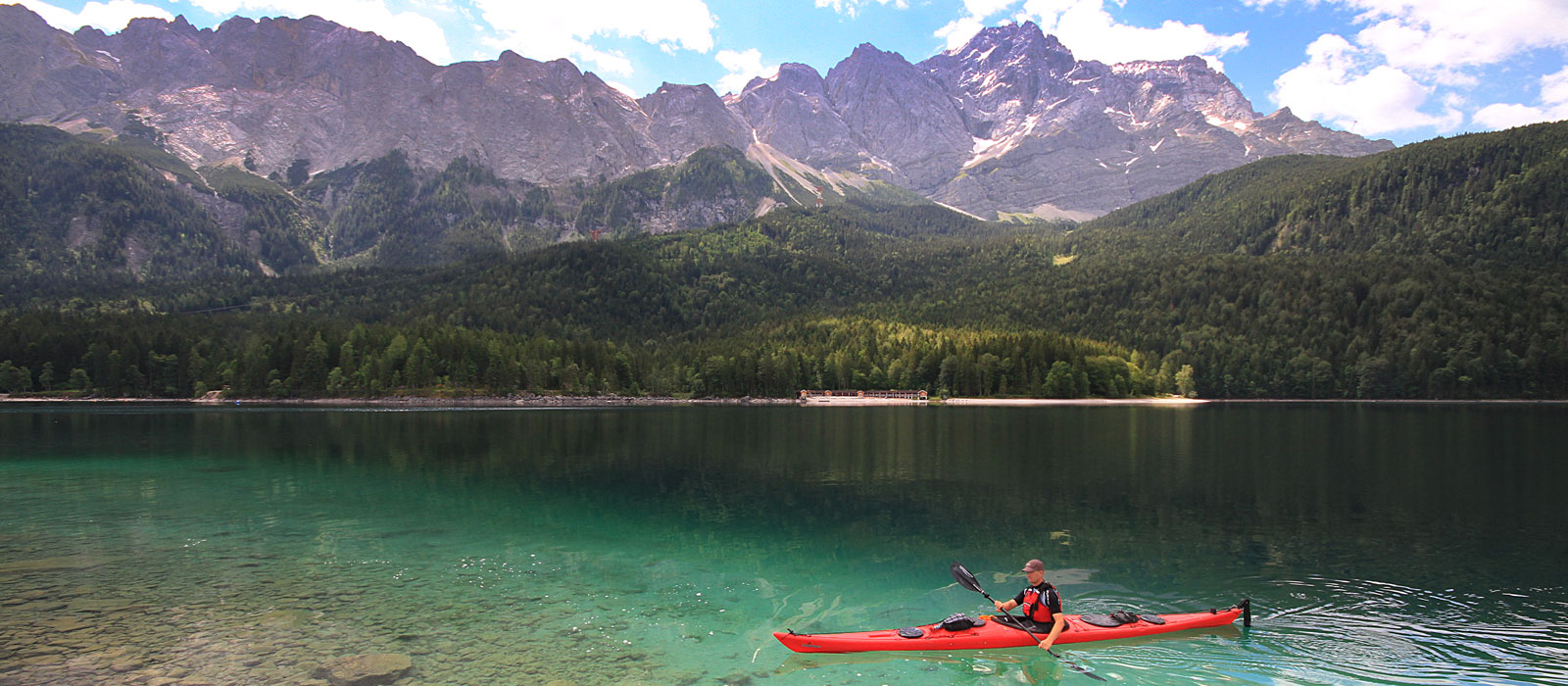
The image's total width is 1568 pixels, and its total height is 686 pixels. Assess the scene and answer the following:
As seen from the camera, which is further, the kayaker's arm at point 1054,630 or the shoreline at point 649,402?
the shoreline at point 649,402

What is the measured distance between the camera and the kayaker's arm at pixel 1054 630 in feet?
69.5

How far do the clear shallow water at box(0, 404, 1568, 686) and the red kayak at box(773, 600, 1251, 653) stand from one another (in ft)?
1.17

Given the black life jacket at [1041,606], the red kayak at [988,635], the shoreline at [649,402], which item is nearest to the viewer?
the red kayak at [988,635]

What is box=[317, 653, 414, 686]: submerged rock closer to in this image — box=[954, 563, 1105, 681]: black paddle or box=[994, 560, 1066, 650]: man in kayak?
box=[954, 563, 1105, 681]: black paddle

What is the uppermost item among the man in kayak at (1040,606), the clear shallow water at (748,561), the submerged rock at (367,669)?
the man in kayak at (1040,606)

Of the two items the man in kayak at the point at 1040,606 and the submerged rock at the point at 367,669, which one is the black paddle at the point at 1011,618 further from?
the submerged rock at the point at 367,669

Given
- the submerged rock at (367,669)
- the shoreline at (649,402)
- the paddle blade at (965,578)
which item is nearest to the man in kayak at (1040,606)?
the paddle blade at (965,578)

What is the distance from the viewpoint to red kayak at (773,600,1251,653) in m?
20.8

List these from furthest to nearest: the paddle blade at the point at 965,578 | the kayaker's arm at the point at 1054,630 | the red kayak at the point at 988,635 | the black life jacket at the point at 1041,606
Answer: the paddle blade at the point at 965,578, the black life jacket at the point at 1041,606, the kayaker's arm at the point at 1054,630, the red kayak at the point at 988,635

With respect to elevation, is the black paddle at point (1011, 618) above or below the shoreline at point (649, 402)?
above

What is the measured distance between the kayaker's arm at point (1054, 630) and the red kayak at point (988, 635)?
0.98 ft

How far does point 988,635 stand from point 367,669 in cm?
→ 1592

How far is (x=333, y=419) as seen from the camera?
113312mm

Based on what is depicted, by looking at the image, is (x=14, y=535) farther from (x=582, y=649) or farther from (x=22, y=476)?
(x=582, y=649)
